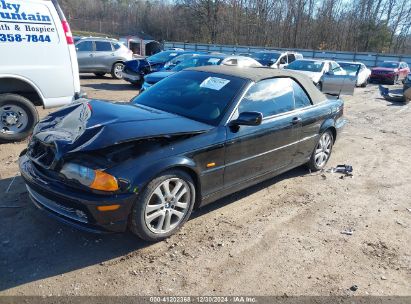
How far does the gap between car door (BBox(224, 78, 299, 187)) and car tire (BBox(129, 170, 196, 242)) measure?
58 centimetres

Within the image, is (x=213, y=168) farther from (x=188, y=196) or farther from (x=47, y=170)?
(x=47, y=170)

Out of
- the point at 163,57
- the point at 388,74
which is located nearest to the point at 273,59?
the point at 163,57

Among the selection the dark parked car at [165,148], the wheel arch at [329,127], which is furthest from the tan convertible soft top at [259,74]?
the wheel arch at [329,127]

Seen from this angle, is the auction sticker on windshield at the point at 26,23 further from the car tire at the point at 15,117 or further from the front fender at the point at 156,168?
the front fender at the point at 156,168

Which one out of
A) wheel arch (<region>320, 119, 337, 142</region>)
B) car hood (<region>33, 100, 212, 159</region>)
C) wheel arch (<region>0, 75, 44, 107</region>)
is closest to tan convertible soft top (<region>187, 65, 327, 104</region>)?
wheel arch (<region>320, 119, 337, 142</region>)

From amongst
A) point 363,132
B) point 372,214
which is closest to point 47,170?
point 372,214

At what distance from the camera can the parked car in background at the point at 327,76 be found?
487 inches

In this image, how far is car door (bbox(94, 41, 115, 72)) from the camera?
15906 mm

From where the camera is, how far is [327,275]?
3303 millimetres

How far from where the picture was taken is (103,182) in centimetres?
304

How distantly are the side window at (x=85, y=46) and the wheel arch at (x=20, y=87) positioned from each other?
1005 cm

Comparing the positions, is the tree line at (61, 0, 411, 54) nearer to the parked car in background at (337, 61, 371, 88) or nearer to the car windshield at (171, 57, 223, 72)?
the parked car in background at (337, 61, 371, 88)

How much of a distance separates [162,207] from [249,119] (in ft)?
4.17

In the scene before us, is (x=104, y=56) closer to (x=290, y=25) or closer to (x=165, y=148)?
(x=165, y=148)
